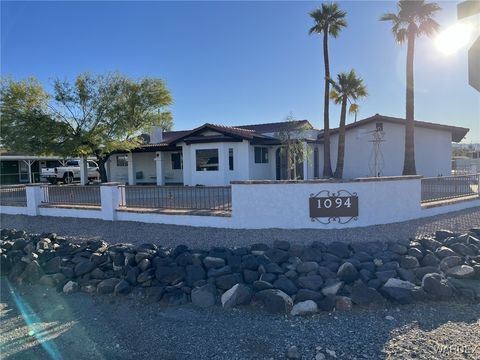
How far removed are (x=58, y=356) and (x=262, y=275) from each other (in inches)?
117

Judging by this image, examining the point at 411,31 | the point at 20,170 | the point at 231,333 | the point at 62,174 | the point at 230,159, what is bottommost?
the point at 231,333

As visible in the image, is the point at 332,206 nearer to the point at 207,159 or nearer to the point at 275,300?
the point at 275,300

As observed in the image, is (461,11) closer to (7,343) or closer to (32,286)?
(7,343)

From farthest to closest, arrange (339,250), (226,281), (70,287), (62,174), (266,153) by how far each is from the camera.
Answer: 1. (62,174)
2. (266,153)
3. (339,250)
4. (70,287)
5. (226,281)

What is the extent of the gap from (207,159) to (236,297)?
16184mm

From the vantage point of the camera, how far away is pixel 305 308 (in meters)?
4.91

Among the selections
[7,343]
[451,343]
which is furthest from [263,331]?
[7,343]

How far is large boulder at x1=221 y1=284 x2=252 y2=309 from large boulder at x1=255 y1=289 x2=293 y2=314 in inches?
6.0

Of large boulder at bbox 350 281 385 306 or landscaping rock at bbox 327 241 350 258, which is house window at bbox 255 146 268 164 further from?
large boulder at bbox 350 281 385 306

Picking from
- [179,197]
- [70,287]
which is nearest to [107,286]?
[70,287]

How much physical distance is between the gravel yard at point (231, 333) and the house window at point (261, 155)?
16976mm

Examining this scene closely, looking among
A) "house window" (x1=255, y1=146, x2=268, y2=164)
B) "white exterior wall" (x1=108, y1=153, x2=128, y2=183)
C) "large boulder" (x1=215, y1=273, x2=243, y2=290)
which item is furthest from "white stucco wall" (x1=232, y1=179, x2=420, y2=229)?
"white exterior wall" (x1=108, y1=153, x2=128, y2=183)

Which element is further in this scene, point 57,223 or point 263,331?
point 57,223

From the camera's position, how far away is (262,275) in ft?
19.1
